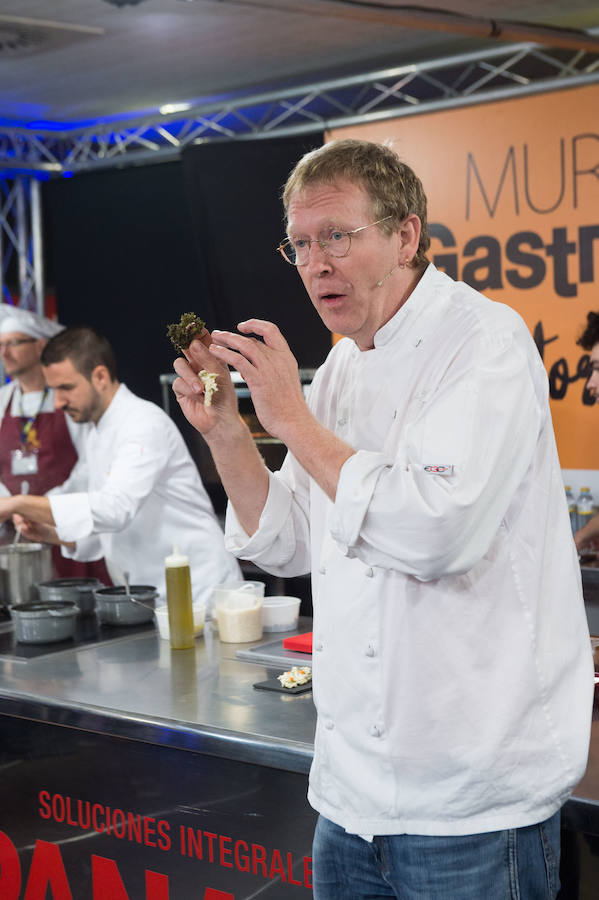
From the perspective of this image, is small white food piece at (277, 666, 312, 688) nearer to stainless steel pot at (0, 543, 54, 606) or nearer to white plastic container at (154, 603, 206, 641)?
white plastic container at (154, 603, 206, 641)

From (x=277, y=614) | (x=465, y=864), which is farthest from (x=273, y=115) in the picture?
(x=465, y=864)

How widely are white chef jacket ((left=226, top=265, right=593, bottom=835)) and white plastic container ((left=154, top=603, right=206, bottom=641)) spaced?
1152mm

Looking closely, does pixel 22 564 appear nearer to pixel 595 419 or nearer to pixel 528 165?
pixel 595 419

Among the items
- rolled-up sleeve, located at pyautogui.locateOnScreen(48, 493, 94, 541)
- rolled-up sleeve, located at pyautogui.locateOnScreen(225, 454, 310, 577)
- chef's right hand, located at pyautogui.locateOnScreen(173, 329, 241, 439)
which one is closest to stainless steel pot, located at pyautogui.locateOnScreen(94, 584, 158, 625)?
rolled-up sleeve, located at pyautogui.locateOnScreen(48, 493, 94, 541)

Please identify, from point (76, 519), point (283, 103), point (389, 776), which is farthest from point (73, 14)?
point (389, 776)

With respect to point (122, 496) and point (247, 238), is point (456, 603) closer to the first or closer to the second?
point (122, 496)

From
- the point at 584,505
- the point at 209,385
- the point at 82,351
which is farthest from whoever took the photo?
the point at 584,505

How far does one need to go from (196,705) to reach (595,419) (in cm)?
266

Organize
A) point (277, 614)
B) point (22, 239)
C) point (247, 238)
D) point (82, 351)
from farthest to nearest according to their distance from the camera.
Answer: point (22, 239)
point (247, 238)
point (82, 351)
point (277, 614)

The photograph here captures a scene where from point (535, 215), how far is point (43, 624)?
108 inches

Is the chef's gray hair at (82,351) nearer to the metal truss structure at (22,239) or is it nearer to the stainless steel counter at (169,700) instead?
the stainless steel counter at (169,700)

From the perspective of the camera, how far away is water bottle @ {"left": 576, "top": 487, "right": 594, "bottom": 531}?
169 inches

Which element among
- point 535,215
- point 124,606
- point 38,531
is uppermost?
point 535,215

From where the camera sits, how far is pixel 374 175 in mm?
1511
